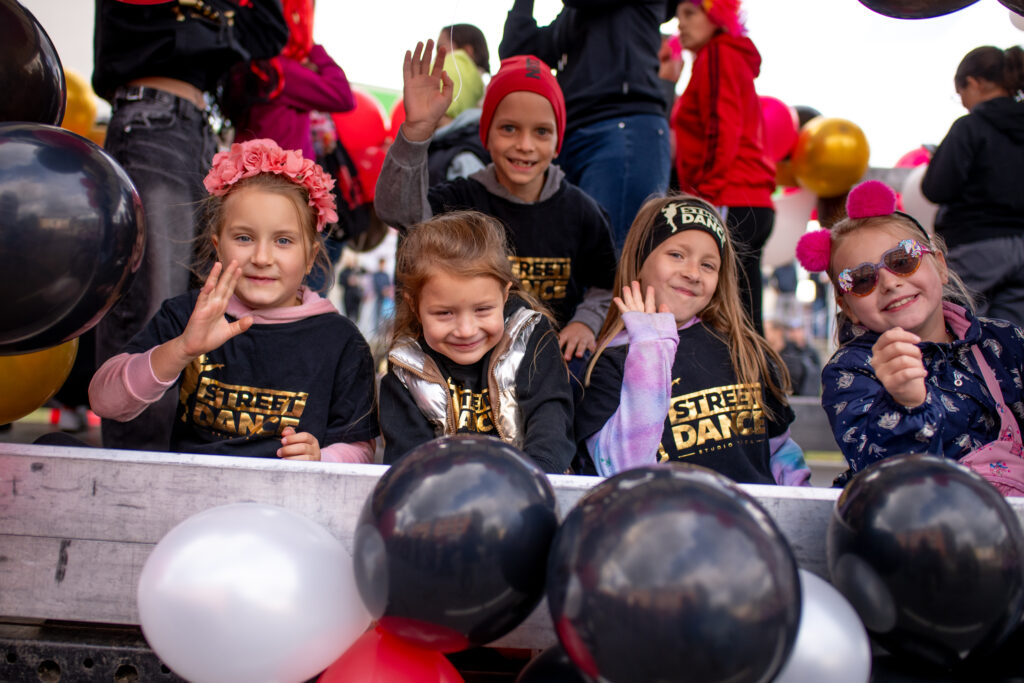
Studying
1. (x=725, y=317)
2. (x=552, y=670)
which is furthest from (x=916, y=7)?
(x=552, y=670)

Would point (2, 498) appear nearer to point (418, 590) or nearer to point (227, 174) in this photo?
point (418, 590)

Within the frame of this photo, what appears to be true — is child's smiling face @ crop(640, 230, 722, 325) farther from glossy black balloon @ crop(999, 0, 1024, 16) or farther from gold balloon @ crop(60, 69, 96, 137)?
gold balloon @ crop(60, 69, 96, 137)

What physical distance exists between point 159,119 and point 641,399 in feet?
5.67

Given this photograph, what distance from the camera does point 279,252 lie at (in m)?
2.20

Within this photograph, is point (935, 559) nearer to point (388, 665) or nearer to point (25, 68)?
point (388, 665)

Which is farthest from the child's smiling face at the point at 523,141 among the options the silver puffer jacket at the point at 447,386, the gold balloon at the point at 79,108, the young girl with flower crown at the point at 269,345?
the gold balloon at the point at 79,108

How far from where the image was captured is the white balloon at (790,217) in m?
5.45

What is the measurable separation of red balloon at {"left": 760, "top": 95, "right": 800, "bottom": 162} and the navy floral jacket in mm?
2780

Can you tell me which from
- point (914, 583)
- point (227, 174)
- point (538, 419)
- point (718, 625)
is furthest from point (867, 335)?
point (227, 174)

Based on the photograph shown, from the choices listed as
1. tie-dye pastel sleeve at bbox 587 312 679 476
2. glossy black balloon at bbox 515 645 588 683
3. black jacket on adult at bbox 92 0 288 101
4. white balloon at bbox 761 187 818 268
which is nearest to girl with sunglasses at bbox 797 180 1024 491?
tie-dye pastel sleeve at bbox 587 312 679 476

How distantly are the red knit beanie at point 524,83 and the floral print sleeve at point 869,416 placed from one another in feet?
4.14

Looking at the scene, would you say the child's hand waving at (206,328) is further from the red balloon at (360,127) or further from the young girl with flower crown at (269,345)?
the red balloon at (360,127)

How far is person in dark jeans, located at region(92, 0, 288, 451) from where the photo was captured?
242 centimetres

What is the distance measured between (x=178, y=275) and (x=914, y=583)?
225 centimetres
